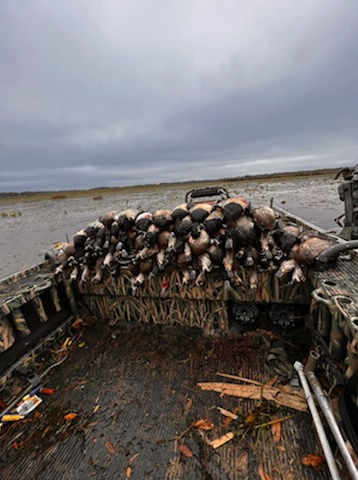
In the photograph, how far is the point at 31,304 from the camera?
393 centimetres

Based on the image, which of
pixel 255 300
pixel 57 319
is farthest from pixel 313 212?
pixel 57 319

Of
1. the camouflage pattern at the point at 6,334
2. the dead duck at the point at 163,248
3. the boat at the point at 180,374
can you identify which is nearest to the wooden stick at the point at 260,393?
the boat at the point at 180,374

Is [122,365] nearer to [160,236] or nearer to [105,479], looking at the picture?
[105,479]

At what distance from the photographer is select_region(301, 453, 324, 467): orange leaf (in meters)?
2.34

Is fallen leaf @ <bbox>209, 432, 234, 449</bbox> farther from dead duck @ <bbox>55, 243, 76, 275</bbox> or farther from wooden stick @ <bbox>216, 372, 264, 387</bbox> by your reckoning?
dead duck @ <bbox>55, 243, 76, 275</bbox>

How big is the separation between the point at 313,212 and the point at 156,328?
18.6 meters

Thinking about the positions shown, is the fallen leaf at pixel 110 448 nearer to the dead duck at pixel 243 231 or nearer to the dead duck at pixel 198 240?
the dead duck at pixel 198 240

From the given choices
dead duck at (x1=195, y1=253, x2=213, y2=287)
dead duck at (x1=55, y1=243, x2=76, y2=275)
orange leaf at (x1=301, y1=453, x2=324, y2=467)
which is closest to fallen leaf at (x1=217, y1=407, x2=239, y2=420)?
orange leaf at (x1=301, y1=453, x2=324, y2=467)

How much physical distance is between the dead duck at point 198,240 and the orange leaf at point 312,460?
2383 millimetres

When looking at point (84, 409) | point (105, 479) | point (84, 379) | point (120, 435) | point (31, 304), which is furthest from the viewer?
point (31, 304)

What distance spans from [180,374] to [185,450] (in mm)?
1010

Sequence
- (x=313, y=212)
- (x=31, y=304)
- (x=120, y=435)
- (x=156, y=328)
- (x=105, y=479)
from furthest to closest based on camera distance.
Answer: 1. (x=313, y=212)
2. (x=156, y=328)
3. (x=31, y=304)
4. (x=120, y=435)
5. (x=105, y=479)

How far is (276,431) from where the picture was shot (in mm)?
2664

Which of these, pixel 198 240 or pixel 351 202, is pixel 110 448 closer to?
pixel 198 240
